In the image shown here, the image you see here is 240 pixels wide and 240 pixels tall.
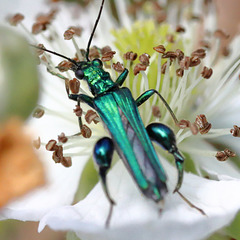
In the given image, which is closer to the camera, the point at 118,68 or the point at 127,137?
the point at 127,137

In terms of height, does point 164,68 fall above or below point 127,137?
above

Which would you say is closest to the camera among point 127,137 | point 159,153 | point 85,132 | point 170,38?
point 127,137

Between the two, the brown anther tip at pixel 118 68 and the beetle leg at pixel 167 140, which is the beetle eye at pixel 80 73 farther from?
the beetle leg at pixel 167 140

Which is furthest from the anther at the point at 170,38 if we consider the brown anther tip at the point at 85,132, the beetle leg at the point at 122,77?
the brown anther tip at the point at 85,132

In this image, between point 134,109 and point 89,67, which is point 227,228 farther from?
point 89,67

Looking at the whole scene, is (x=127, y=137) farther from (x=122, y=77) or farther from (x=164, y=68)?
(x=164, y=68)

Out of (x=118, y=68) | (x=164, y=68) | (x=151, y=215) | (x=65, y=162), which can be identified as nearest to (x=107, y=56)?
(x=118, y=68)

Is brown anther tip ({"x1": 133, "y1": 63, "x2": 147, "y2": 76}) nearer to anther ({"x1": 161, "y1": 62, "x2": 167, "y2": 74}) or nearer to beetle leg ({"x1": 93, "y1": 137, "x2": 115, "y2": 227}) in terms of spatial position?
anther ({"x1": 161, "y1": 62, "x2": 167, "y2": 74})
